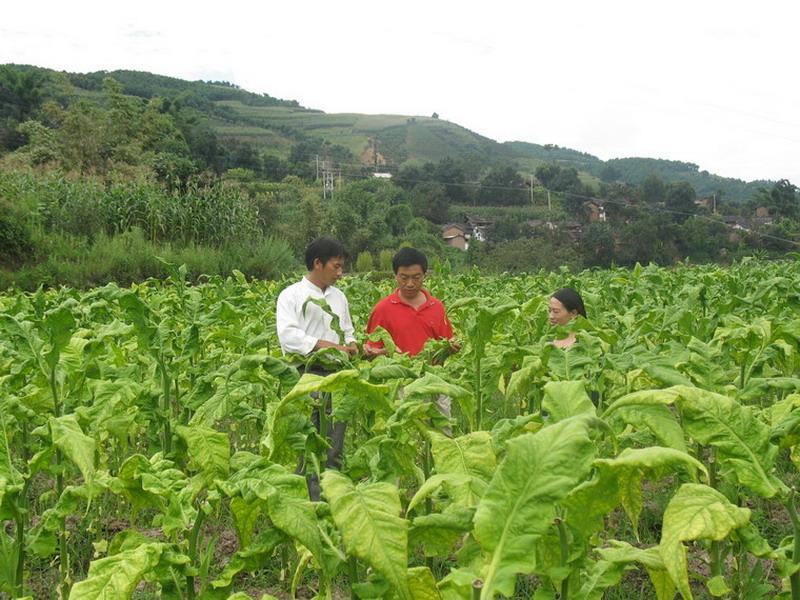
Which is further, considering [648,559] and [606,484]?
[648,559]

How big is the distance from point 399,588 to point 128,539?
3.02ft

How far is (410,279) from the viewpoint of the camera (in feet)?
15.0

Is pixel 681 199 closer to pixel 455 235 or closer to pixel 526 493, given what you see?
pixel 455 235

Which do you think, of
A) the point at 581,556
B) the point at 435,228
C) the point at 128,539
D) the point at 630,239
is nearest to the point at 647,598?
the point at 581,556

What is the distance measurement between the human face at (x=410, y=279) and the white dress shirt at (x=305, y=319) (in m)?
0.39

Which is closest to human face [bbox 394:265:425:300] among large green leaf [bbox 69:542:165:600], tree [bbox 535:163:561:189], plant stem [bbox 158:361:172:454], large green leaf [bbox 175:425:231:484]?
plant stem [bbox 158:361:172:454]

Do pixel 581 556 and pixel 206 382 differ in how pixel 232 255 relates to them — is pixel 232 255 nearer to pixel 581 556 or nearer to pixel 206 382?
pixel 206 382

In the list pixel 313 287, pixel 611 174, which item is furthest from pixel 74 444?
pixel 611 174

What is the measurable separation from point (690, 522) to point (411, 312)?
334 centimetres

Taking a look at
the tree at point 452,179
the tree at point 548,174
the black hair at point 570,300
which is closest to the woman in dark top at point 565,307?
the black hair at point 570,300

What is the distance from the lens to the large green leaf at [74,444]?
2037 mm

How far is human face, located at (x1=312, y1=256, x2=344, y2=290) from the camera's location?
439 cm

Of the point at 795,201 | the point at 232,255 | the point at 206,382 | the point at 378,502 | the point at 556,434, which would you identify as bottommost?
the point at 232,255

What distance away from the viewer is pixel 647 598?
3.24 m
